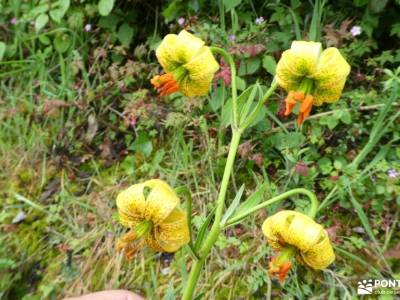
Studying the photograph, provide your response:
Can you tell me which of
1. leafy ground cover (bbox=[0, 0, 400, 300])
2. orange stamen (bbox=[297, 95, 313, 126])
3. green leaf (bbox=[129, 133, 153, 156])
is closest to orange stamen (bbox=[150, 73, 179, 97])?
orange stamen (bbox=[297, 95, 313, 126])

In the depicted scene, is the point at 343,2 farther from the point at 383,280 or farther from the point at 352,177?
the point at 383,280

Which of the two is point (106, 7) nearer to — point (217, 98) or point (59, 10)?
point (59, 10)

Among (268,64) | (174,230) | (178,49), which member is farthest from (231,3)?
(174,230)

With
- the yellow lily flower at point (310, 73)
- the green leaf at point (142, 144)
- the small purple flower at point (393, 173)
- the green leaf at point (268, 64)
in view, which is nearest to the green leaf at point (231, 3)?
the green leaf at point (268, 64)

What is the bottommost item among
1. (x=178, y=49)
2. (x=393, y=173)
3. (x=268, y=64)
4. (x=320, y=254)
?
(x=393, y=173)

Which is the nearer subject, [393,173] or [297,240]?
[297,240]

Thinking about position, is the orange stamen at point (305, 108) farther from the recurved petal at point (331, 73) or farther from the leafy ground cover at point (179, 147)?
the leafy ground cover at point (179, 147)

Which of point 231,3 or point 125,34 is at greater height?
point 231,3
